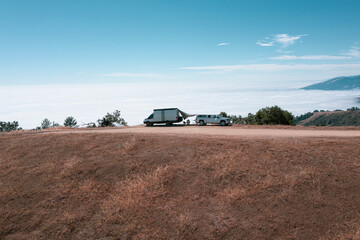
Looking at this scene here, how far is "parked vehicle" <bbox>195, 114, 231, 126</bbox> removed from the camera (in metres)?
33.2

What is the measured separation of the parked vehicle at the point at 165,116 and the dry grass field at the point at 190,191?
1674 centimetres

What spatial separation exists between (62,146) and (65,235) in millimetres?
9565

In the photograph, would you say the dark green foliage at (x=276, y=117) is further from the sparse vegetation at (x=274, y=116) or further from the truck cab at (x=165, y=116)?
the truck cab at (x=165, y=116)

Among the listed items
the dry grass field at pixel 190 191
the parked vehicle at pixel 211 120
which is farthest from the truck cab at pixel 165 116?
the dry grass field at pixel 190 191

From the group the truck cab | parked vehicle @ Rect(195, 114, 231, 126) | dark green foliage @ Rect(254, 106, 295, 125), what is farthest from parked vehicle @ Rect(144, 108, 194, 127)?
dark green foliage @ Rect(254, 106, 295, 125)

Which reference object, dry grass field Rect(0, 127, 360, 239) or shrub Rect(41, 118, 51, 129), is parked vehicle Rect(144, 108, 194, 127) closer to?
dry grass field Rect(0, 127, 360, 239)

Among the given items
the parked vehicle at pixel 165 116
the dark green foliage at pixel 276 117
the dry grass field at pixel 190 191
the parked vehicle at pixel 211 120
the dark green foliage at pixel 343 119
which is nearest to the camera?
the dry grass field at pixel 190 191

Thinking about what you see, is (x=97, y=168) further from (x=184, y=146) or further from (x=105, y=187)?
(x=184, y=146)

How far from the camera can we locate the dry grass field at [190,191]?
410 inches

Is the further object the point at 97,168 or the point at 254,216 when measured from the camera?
the point at 97,168

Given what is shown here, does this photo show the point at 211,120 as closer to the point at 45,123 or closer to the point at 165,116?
the point at 165,116

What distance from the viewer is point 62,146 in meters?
19.1

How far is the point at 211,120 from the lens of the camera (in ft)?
111

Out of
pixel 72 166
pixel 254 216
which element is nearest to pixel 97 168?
pixel 72 166
